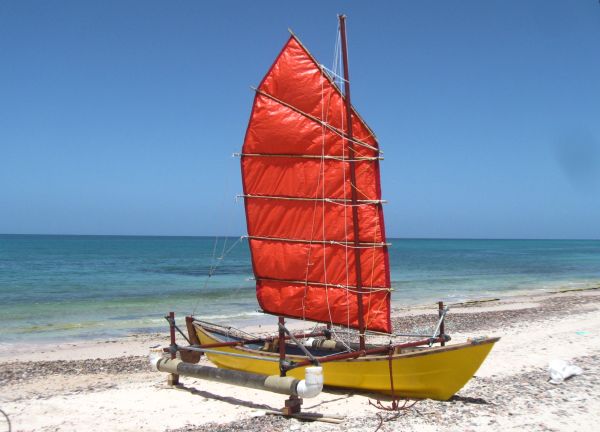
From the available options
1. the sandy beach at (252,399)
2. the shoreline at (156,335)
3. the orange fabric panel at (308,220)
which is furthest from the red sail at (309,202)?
the shoreline at (156,335)

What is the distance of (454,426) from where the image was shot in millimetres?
8242

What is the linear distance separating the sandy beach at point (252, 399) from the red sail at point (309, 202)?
1.90 meters

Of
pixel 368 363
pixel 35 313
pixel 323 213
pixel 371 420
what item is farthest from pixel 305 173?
pixel 35 313

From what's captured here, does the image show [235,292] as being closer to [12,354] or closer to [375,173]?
[12,354]

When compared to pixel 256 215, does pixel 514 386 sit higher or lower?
lower

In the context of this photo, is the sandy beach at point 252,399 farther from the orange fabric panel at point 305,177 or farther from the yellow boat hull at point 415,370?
the orange fabric panel at point 305,177

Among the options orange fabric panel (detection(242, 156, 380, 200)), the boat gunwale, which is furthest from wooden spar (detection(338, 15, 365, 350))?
the boat gunwale

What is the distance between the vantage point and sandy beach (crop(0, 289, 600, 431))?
864 centimetres

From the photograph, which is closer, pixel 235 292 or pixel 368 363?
pixel 368 363

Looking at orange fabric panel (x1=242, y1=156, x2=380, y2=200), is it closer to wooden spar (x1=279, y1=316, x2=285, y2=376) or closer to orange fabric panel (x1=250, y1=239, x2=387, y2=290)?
orange fabric panel (x1=250, y1=239, x2=387, y2=290)

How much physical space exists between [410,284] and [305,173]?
30196mm

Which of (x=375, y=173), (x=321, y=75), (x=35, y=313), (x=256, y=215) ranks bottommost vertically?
(x=35, y=313)

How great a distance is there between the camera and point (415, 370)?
938cm

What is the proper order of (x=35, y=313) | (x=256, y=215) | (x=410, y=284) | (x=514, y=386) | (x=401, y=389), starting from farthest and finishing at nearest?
(x=410, y=284), (x=35, y=313), (x=256, y=215), (x=514, y=386), (x=401, y=389)
